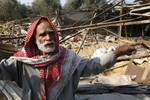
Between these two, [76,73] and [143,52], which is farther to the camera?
[143,52]

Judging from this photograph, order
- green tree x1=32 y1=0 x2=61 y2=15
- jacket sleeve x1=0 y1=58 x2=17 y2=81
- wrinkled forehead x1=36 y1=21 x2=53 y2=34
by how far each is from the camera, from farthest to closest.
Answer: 1. green tree x1=32 y1=0 x2=61 y2=15
2. wrinkled forehead x1=36 y1=21 x2=53 y2=34
3. jacket sleeve x1=0 y1=58 x2=17 y2=81

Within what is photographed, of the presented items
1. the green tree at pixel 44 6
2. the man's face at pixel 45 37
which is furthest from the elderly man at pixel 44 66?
the green tree at pixel 44 6

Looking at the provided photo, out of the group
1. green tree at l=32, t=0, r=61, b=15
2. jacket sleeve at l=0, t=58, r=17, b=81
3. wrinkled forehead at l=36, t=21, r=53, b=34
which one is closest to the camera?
jacket sleeve at l=0, t=58, r=17, b=81

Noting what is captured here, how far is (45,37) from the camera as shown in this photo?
279cm

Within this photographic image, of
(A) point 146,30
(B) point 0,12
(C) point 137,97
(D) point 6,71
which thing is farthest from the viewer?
(B) point 0,12

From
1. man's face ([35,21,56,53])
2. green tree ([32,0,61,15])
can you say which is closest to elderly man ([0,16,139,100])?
man's face ([35,21,56,53])

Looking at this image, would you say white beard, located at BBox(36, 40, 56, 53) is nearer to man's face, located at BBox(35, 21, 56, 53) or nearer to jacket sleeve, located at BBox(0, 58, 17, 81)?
man's face, located at BBox(35, 21, 56, 53)

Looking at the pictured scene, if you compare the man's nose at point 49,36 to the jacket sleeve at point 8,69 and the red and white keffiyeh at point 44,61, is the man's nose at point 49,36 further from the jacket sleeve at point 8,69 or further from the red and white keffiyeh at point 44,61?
the jacket sleeve at point 8,69

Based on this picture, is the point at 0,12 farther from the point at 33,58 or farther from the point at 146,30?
the point at 33,58

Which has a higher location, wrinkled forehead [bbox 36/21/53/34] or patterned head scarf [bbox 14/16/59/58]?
wrinkled forehead [bbox 36/21/53/34]

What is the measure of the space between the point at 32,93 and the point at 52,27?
659 millimetres

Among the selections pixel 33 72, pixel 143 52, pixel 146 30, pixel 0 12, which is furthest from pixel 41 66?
pixel 0 12

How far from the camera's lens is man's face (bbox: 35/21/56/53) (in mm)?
2750

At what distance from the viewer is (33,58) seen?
9.14 feet
